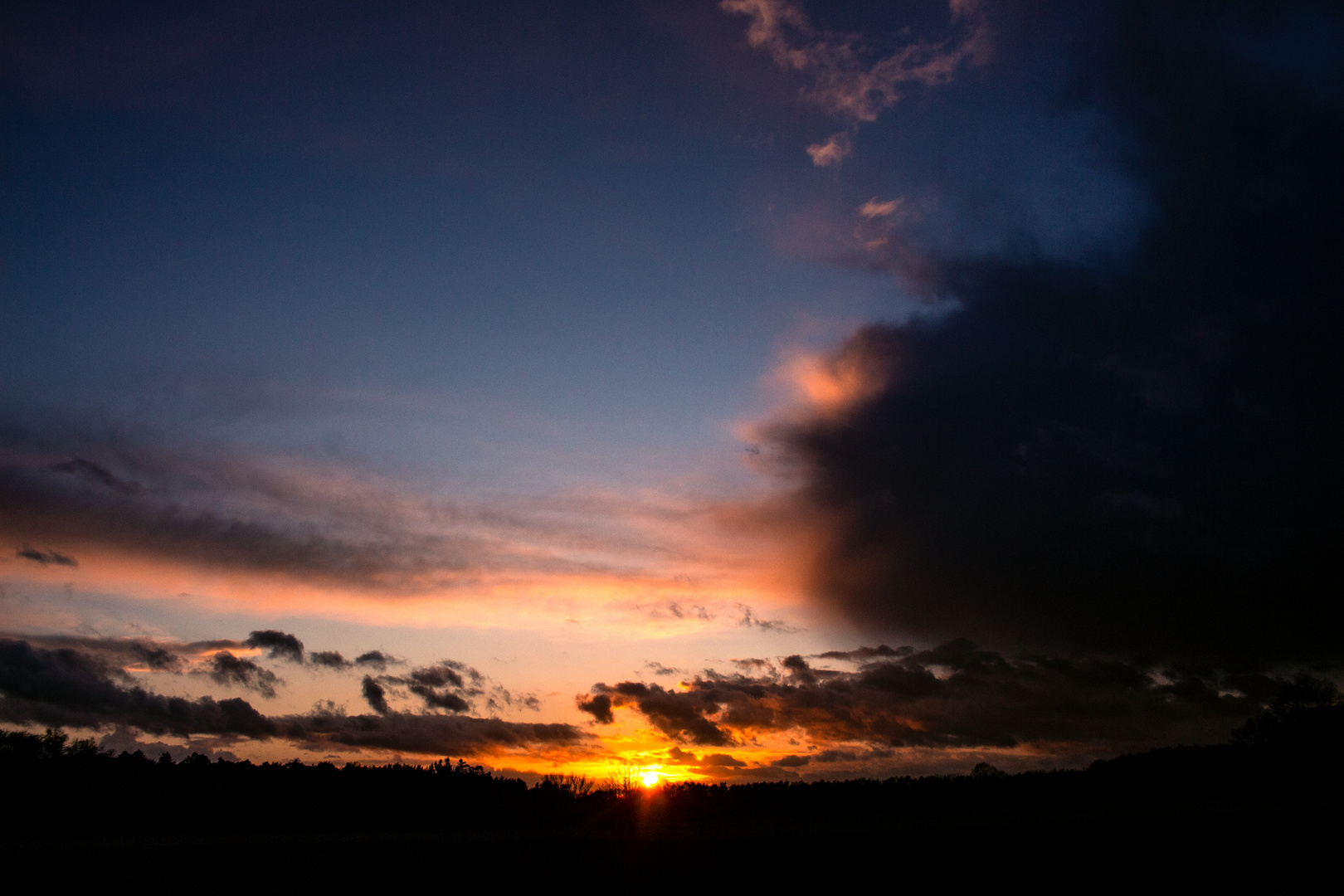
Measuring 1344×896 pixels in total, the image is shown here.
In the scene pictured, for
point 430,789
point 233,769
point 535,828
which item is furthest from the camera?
point 233,769

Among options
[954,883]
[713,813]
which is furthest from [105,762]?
[954,883]

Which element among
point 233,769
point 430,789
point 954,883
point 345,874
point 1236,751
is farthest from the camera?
point 233,769

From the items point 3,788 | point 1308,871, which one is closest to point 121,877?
point 1308,871

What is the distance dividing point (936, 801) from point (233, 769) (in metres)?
94.6

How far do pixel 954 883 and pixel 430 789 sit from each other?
3000 inches

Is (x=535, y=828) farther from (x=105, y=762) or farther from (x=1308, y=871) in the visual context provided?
(x=105, y=762)

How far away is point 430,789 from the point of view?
98.2m

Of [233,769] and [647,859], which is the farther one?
[233,769]

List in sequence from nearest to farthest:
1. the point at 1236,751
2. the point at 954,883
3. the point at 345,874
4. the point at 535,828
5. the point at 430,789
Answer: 1. the point at 954,883
2. the point at 345,874
3. the point at 535,828
4. the point at 1236,751
5. the point at 430,789

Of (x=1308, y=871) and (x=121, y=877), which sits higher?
(x=1308, y=871)

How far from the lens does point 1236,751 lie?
88.1 metres

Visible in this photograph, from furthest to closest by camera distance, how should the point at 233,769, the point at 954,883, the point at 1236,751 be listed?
the point at 233,769, the point at 1236,751, the point at 954,883

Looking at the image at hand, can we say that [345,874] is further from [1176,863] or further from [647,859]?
[1176,863]

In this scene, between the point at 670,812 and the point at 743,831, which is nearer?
the point at 743,831
